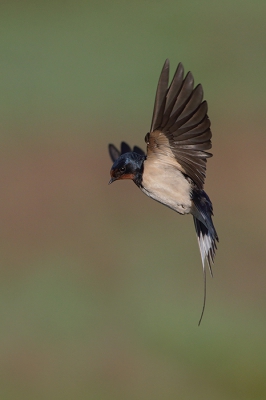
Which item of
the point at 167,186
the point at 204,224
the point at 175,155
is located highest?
the point at 175,155

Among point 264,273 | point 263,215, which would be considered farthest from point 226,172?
point 264,273

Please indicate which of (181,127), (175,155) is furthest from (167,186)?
(181,127)

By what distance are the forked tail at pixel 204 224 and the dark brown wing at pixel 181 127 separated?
71mm

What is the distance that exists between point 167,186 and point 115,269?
7.92m

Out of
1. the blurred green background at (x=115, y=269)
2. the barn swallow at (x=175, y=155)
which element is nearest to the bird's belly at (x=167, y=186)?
the barn swallow at (x=175, y=155)

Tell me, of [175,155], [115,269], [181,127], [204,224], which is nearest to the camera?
[181,127]

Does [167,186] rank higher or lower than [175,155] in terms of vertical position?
Result: lower

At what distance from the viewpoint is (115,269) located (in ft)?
36.8

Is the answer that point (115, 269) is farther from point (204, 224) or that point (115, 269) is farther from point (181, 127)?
point (181, 127)

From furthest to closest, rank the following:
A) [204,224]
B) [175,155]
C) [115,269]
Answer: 1. [115,269]
2. [204,224]
3. [175,155]

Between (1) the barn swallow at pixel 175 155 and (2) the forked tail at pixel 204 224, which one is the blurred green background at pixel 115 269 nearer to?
(2) the forked tail at pixel 204 224

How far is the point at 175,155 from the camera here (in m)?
3.35

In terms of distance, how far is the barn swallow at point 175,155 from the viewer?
3.12 m

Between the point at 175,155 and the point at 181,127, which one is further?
the point at 175,155
